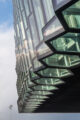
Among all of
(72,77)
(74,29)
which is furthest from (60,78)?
(74,29)

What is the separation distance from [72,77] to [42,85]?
5.07 m

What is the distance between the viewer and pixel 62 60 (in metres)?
18.3

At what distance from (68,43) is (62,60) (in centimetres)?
408

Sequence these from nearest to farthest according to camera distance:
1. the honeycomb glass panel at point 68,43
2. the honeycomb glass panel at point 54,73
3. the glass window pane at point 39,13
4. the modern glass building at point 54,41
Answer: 1. the modern glass building at point 54,41
2. the honeycomb glass panel at point 68,43
3. the glass window pane at point 39,13
4. the honeycomb glass panel at point 54,73

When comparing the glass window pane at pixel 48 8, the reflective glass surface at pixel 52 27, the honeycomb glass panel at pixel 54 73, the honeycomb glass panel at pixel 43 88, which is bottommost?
the honeycomb glass panel at pixel 43 88

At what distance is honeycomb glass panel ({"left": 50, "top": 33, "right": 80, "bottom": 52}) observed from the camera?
45.4 feet

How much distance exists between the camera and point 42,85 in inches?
1047

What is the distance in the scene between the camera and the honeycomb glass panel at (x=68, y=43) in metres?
13.8

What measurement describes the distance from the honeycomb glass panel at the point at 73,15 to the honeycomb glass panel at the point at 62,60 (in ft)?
18.2

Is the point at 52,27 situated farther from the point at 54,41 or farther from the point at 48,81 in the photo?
the point at 48,81

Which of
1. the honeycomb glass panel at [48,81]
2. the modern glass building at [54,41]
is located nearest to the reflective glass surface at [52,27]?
the modern glass building at [54,41]

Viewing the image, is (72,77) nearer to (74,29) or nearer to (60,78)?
(60,78)

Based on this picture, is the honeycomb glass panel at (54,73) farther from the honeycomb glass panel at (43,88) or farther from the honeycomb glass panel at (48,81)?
the honeycomb glass panel at (43,88)

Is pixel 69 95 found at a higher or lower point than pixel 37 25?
lower
